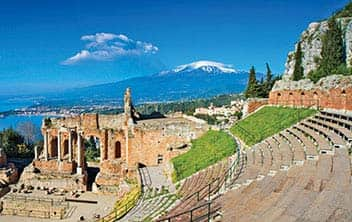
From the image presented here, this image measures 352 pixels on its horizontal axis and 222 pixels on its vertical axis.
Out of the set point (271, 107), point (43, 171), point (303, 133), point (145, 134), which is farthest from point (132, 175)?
point (303, 133)

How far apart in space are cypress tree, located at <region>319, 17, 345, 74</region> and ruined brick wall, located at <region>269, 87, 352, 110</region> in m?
14.3

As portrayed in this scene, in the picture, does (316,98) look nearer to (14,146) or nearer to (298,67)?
(298,67)

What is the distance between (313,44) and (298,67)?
5.93 meters

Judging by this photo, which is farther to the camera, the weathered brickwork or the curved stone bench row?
the weathered brickwork

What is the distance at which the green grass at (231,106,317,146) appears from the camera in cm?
2694

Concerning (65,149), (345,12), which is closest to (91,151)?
(65,149)

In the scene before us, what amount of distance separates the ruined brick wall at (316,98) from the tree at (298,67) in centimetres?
1553

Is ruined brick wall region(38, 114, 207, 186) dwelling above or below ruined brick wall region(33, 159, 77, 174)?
above

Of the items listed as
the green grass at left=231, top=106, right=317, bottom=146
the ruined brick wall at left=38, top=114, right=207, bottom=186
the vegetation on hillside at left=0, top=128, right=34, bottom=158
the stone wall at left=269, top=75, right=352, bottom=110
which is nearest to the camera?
the green grass at left=231, top=106, right=317, bottom=146

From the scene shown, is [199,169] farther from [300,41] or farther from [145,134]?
[300,41]

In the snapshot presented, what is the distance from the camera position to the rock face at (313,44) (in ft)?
183

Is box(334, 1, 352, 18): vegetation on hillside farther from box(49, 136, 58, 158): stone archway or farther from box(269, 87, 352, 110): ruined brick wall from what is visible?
box(49, 136, 58, 158): stone archway

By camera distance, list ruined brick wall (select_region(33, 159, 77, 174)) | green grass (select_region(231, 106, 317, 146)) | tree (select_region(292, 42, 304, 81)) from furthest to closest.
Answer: tree (select_region(292, 42, 304, 81)), ruined brick wall (select_region(33, 159, 77, 174)), green grass (select_region(231, 106, 317, 146))

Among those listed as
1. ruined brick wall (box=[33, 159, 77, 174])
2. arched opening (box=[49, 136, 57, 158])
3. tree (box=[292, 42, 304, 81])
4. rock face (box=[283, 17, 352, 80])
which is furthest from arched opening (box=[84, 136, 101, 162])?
rock face (box=[283, 17, 352, 80])
